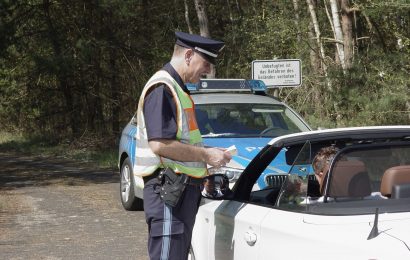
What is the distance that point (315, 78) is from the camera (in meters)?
16.5

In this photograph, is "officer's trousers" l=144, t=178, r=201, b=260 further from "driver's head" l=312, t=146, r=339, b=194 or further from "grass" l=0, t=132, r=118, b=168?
"grass" l=0, t=132, r=118, b=168

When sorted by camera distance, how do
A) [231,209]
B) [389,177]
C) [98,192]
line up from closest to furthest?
[389,177] < [231,209] < [98,192]

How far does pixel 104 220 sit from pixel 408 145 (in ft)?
21.3

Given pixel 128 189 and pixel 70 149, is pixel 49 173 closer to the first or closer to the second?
pixel 128 189

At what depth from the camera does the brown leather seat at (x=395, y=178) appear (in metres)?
3.68

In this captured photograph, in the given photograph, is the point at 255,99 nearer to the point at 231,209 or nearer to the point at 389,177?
the point at 231,209

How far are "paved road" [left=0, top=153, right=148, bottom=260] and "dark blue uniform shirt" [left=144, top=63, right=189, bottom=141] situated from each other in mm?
3853

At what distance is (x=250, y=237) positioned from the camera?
13.2ft

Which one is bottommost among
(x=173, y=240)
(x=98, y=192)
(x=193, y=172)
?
(x=98, y=192)

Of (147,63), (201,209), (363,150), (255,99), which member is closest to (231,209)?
(201,209)

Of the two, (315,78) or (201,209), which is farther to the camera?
(315,78)

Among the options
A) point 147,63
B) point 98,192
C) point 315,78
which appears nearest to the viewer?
point 98,192

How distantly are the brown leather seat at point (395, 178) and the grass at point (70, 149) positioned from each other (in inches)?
570

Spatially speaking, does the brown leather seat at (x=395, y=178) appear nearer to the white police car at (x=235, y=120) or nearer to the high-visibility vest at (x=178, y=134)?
the high-visibility vest at (x=178, y=134)
